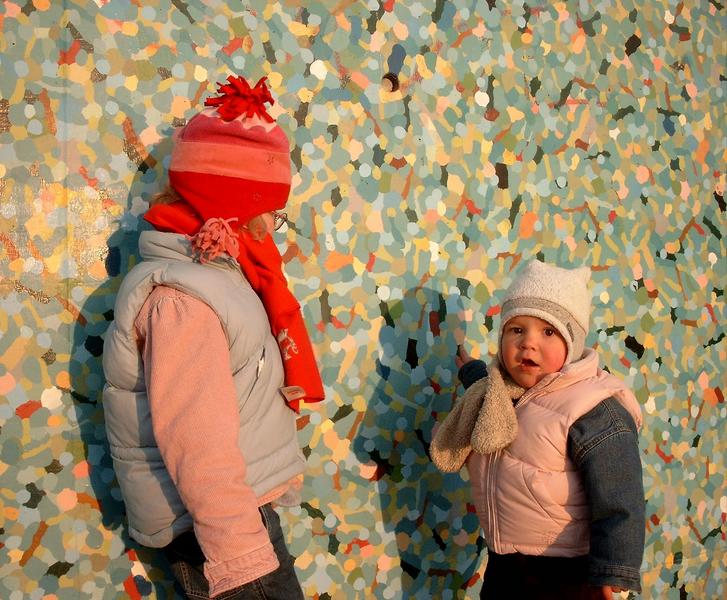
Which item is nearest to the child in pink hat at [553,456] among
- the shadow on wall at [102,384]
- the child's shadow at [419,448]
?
the child's shadow at [419,448]

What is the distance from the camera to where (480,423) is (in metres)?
1.70

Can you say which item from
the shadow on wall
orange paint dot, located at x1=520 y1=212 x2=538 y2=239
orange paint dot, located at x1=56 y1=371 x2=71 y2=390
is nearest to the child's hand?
orange paint dot, located at x1=520 y1=212 x2=538 y2=239

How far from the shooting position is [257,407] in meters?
1.53

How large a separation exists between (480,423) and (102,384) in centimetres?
90

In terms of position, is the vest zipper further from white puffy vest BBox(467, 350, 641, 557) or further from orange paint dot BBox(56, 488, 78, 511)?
orange paint dot BBox(56, 488, 78, 511)

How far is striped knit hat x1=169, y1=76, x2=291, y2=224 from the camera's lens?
1.52m

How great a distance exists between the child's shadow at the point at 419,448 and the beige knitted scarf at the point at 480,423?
30 cm

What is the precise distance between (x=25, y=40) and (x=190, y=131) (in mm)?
553

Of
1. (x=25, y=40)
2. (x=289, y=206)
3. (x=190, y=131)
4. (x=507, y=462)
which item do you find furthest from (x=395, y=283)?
(x=25, y=40)

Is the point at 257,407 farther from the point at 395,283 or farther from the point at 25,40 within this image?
the point at 25,40

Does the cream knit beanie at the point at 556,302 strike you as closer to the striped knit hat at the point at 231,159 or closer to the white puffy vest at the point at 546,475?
the white puffy vest at the point at 546,475

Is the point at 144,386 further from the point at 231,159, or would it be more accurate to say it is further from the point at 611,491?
the point at 611,491

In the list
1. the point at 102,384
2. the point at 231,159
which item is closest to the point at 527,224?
the point at 231,159

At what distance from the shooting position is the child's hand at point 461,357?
2.20 metres
